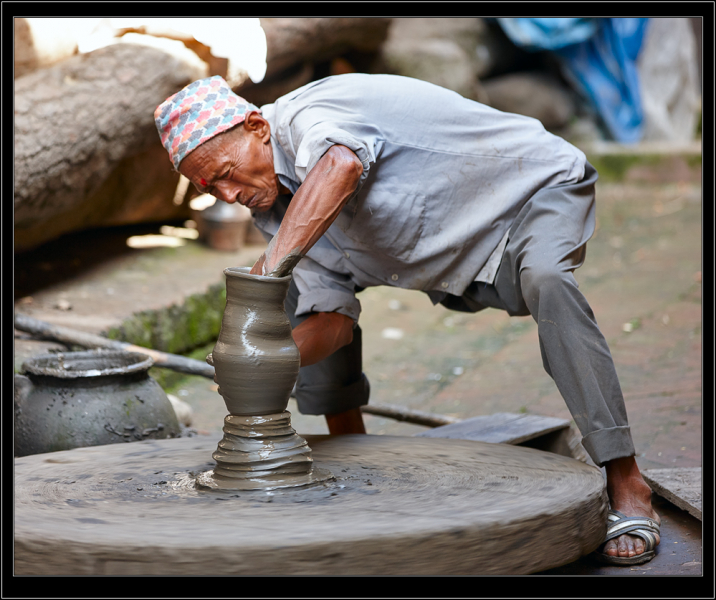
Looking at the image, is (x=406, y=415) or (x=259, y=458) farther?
(x=406, y=415)

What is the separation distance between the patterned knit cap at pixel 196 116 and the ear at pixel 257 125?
17 millimetres

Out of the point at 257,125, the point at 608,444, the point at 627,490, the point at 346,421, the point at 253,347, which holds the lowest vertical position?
the point at 346,421

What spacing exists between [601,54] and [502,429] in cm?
762

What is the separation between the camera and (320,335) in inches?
106

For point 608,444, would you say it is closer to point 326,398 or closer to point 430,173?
point 430,173

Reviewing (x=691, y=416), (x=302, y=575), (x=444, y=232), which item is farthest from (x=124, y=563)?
(x=691, y=416)

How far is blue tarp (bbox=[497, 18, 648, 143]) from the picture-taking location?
9172mm

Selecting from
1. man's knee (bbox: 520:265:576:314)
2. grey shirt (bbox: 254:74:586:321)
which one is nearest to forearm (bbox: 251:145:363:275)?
grey shirt (bbox: 254:74:586:321)

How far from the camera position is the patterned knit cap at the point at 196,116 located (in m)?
2.29

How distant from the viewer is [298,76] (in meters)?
6.30

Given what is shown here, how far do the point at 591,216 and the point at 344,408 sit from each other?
3.70 feet

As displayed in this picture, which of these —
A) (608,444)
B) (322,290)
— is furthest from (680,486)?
(322,290)

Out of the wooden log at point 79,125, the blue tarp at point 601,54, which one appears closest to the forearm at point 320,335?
the wooden log at point 79,125
